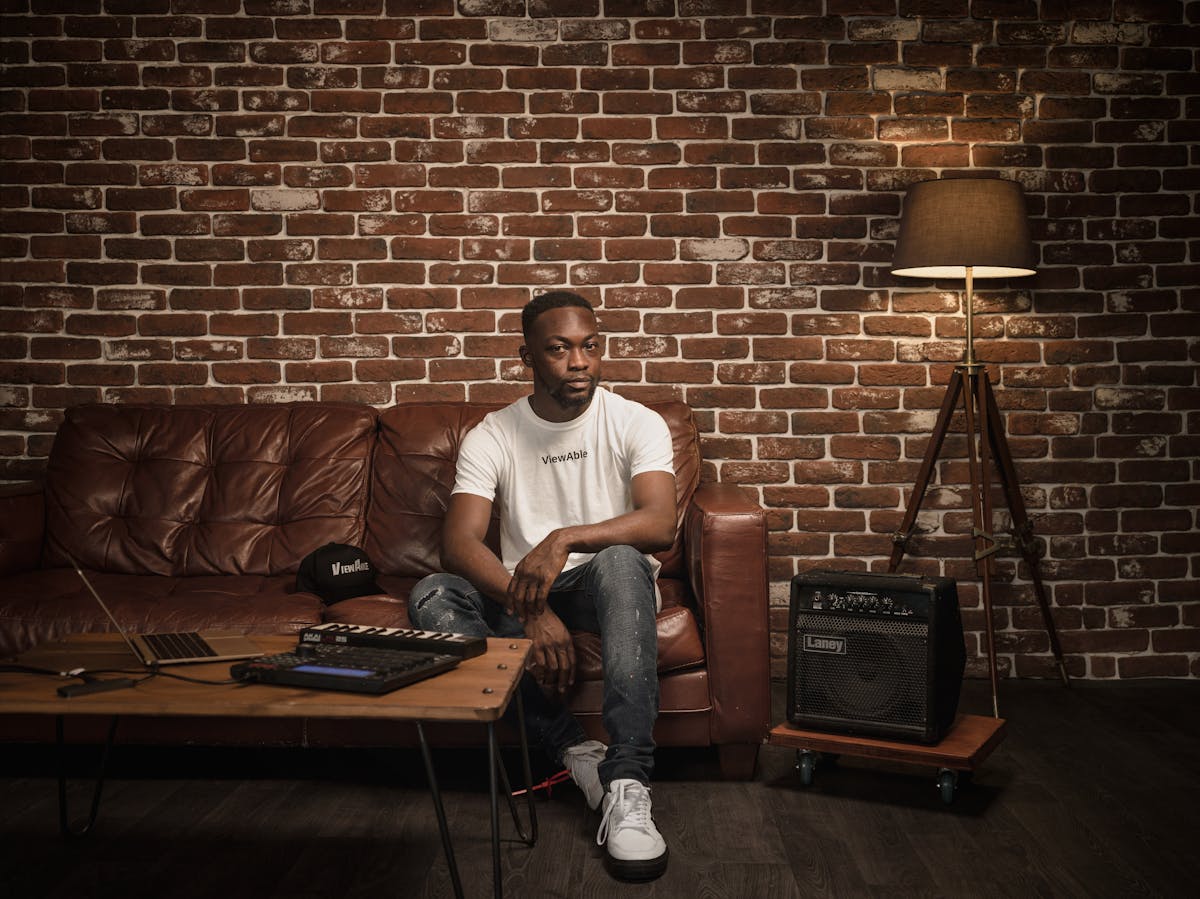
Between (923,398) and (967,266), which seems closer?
(967,266)

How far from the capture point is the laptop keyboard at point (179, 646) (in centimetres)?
171

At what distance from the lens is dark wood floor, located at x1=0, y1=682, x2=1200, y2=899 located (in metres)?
1.85

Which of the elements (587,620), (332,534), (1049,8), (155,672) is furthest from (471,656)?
(1049,8)

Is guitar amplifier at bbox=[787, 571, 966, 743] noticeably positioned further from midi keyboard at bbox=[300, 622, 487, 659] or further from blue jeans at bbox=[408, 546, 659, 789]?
midi keyboard at bbox=[300, 622, 487, 659]

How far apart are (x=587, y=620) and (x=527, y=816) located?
468 millimetres

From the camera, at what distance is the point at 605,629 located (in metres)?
2.18

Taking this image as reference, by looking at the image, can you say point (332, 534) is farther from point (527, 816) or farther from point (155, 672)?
point (155, 672)

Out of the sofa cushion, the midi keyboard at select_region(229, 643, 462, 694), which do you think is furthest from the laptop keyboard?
the sofa cushion

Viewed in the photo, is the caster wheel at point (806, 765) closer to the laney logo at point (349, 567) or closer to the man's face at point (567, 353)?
the man's face at point (567, 353)

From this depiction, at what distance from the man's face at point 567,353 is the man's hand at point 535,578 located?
41 centimetres

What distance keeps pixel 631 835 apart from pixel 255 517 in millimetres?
1659

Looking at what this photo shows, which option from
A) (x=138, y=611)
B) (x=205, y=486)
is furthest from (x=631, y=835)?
(x=205, y=486)

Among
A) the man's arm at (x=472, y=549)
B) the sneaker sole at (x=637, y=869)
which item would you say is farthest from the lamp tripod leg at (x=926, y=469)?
the sneaker sole at (x=637, y=869)

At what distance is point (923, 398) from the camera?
11.1ft
